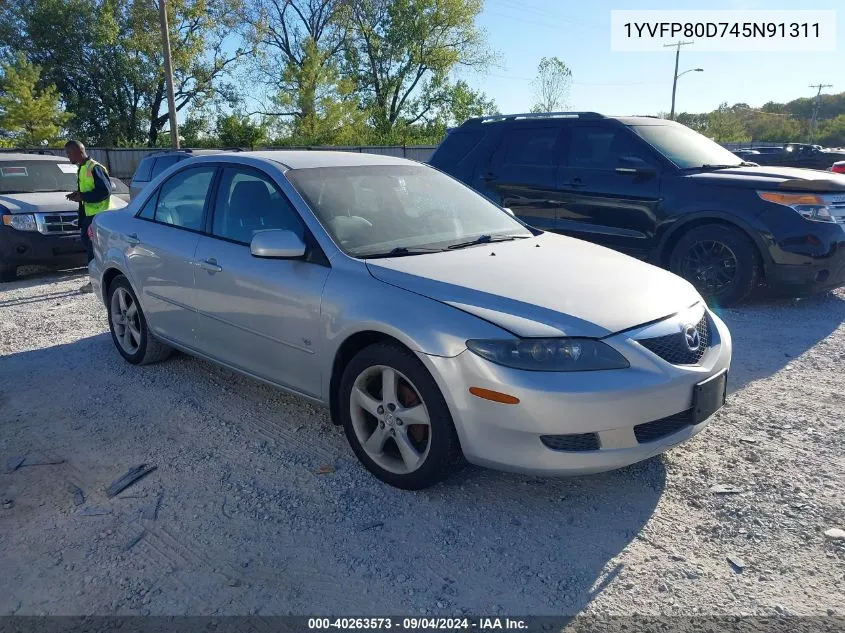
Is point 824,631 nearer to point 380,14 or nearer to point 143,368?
point 143,368

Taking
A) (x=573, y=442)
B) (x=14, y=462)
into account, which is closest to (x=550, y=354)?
(x=573, y=442)

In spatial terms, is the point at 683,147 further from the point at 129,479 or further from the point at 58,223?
the point at 58,223

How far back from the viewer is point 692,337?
10.2 ft

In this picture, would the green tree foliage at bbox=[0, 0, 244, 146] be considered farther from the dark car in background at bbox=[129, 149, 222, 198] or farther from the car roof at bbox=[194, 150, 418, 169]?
the car roof at bbox=[194, 150, 418, 169]

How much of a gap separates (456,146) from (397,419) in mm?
5651

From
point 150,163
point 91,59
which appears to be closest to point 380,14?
point 91,59

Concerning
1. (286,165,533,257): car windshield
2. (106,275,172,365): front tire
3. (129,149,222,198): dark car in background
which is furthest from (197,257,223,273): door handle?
(129,149,222,198): dark car in background

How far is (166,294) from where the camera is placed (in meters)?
4.53

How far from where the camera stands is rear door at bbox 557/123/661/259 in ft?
22.0

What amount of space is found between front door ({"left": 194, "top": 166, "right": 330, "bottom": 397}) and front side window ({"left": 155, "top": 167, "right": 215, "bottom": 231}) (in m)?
0.20

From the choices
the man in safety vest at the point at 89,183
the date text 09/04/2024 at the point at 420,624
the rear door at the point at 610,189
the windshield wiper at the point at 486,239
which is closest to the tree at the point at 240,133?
the man in safety vest at the point at 89,183

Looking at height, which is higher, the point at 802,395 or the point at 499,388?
the point at 499,388

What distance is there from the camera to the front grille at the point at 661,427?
2887 mm

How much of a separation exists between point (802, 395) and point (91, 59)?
38311mm
